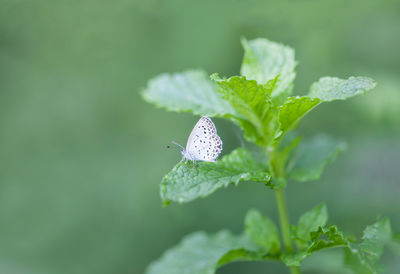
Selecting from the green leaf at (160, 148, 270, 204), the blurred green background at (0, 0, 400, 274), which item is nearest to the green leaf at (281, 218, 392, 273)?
the green leaf at (160, 148, 270, 204)

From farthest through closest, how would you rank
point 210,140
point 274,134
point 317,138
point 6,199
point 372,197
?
1. point 6,199
2. point 372,197
3. point 317,138
4. point 210,140
5. point 274,134

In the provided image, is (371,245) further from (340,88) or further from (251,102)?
(251,102)

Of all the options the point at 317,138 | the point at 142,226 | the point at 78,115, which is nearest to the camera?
the point at 317,138

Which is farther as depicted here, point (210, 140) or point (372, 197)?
point (372, 197)

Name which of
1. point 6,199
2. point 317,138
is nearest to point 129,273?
point 6,199

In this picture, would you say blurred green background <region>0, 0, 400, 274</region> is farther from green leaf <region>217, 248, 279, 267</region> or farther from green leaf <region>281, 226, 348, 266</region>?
green leaf <region>281, 226, 348, 266</region>

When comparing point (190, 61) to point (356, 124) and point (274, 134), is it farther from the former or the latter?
point (274, 134)

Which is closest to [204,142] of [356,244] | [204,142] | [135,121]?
[204,142]
